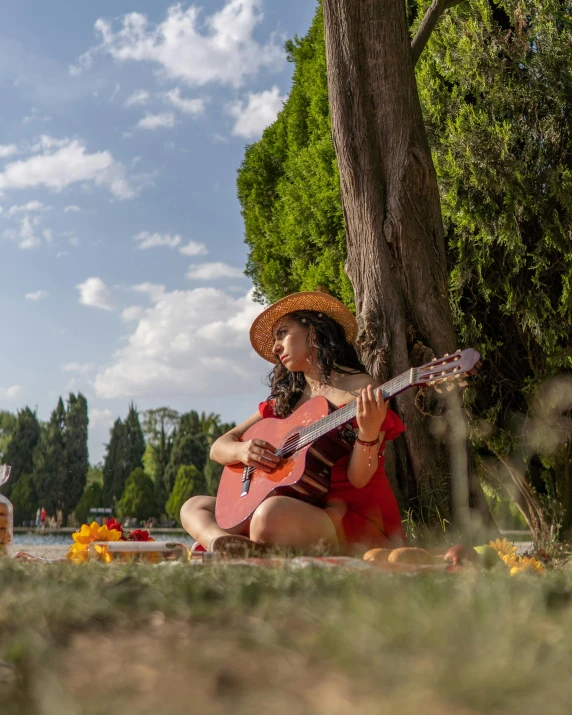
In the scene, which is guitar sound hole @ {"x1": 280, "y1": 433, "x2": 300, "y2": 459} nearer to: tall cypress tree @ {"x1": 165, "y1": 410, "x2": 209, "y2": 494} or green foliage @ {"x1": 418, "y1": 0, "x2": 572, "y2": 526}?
green foliage @ {"x1": 418, "y1": 0, "x2": 572, "y2": 526}

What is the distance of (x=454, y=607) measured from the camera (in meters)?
1.06

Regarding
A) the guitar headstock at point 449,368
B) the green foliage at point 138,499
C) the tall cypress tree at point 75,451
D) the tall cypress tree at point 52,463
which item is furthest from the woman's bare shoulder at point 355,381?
the tall cypress tree at point 75,451

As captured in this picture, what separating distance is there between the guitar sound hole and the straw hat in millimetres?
917

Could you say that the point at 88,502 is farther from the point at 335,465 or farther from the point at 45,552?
the point at 335,465

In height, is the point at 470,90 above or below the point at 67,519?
above

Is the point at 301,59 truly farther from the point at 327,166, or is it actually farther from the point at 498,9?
the point at 498,9

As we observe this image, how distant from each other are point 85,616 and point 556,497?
6.85 meters

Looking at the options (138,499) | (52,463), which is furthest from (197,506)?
(52,463)

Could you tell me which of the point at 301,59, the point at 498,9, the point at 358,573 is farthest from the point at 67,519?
the point at 358,573

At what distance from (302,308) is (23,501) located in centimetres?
3259

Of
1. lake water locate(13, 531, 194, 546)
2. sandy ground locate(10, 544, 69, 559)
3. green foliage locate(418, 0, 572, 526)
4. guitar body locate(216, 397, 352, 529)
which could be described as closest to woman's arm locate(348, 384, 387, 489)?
guitar body locate(216, 397, 352, 529)

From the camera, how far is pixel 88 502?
109 ft

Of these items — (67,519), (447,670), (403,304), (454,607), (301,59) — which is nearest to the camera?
(447,670)

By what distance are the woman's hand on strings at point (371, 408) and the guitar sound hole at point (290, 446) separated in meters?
0.44
